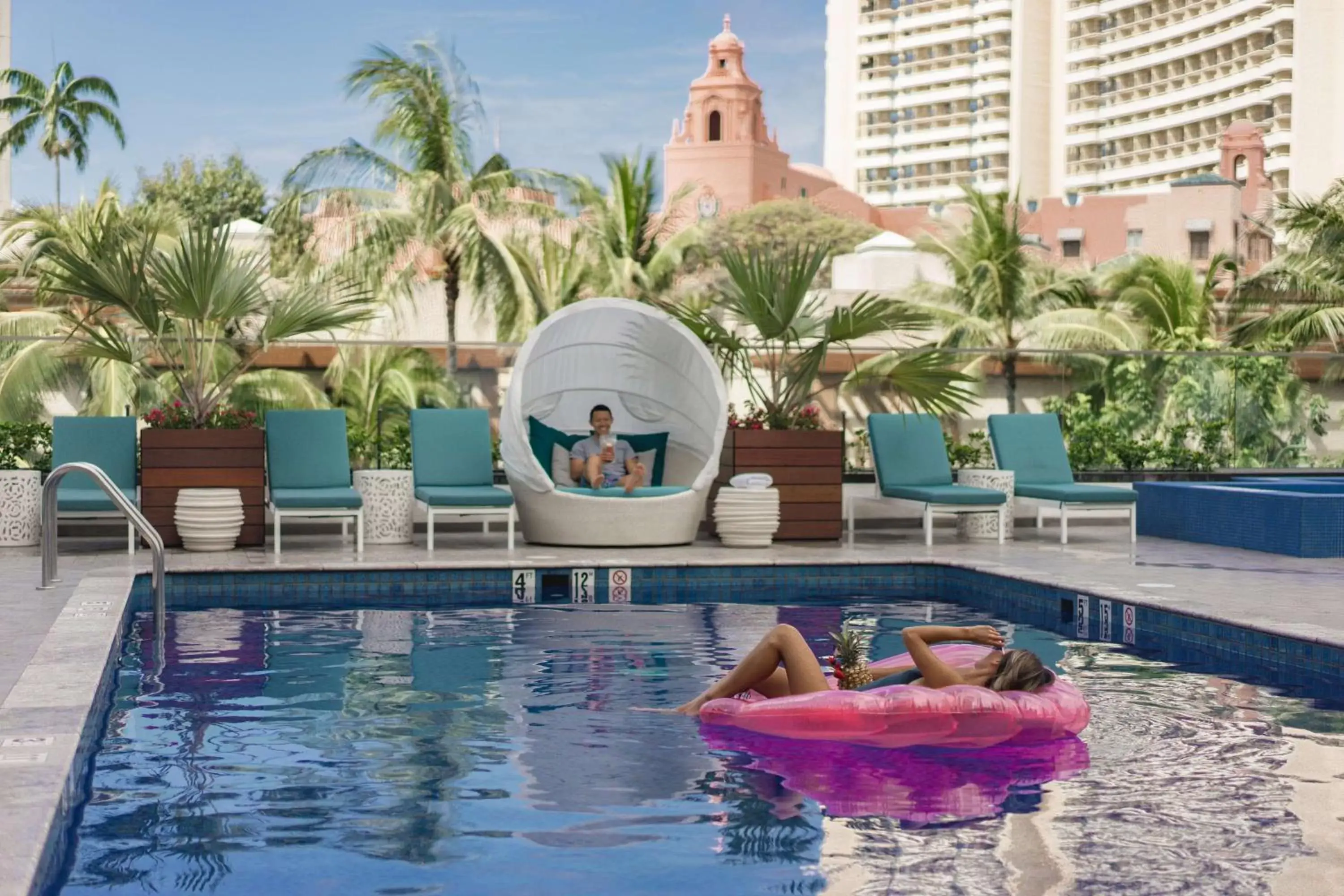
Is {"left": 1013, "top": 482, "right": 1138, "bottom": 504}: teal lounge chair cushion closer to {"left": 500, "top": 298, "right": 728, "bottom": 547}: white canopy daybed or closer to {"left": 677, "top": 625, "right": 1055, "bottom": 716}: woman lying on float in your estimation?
{"left": 500, "top": 298, "right": 728, "bottom": 547}: white canopy daybed

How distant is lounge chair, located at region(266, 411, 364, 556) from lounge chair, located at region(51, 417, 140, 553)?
0.91m

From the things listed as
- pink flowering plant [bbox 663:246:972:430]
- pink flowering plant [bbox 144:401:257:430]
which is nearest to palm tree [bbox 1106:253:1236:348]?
pink flowering plant [bbox 663:246:972:430]

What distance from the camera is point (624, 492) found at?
37.0 ft

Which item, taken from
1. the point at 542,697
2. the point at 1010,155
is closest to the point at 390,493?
the point at 542,697

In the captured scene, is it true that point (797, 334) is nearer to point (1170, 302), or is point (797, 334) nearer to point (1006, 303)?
point (1006, 303)

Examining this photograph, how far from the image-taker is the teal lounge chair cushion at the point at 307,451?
11.4 metres

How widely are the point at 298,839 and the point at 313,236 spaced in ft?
73.6

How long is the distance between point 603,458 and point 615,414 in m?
1.03

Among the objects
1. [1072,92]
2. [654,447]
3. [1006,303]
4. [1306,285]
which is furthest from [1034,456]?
[1072,92]

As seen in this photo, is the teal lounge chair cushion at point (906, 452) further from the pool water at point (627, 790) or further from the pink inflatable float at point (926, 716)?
the pink inflatable float at point (926, 716)

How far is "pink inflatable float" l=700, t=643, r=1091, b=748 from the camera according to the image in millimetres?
5867

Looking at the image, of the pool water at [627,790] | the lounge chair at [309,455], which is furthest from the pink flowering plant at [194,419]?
the pool water at [627,790]

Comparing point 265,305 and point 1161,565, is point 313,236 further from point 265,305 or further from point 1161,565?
point 1161,565

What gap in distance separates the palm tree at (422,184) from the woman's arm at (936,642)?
19114mm
